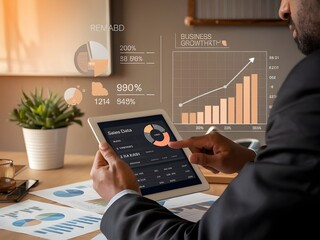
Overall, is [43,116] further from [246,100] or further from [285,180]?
[285,180]

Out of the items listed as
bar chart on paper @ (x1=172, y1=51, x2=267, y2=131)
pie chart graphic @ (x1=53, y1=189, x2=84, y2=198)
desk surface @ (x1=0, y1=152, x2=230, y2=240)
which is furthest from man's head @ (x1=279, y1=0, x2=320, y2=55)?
bar chart on paper @ (x1=172, y1=51, x2=267, y2=131)

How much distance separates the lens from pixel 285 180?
40.9 inches

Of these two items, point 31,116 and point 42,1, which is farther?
point 42,1

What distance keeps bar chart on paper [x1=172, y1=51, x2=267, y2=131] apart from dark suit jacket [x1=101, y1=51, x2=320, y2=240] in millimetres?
1789

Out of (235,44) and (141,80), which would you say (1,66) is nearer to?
(141,80)

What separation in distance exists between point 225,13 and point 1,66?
1.14 metres

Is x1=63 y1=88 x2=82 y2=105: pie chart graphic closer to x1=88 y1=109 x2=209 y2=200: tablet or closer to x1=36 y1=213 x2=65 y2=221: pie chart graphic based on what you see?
x1=88 y1=109 x2=209 y2=200: tablet

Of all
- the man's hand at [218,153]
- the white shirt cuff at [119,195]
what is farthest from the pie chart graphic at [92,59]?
the white shirt cuff at [119,195]

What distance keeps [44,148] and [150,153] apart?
0.63 meters

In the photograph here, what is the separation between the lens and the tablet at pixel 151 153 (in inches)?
65.2

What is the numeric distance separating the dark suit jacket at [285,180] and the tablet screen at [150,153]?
→ 21.8 inches

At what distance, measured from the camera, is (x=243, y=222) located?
1059mm

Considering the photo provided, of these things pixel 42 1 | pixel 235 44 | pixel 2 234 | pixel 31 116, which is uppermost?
pixel 42 1

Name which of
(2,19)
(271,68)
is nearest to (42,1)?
(2,19)
